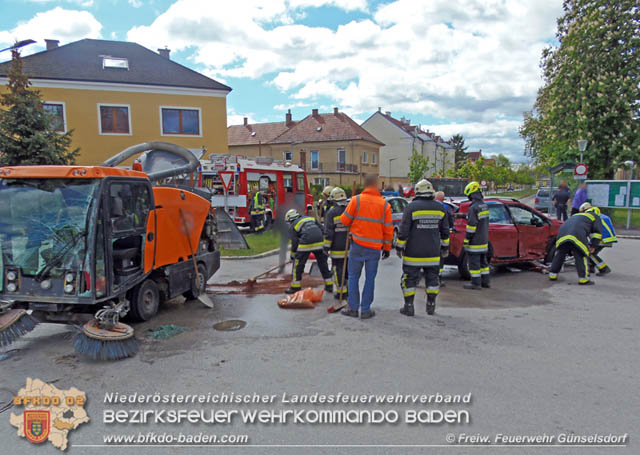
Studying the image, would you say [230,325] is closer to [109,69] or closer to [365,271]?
[365,271]

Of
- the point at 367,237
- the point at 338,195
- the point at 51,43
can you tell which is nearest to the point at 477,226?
the point at 338,195

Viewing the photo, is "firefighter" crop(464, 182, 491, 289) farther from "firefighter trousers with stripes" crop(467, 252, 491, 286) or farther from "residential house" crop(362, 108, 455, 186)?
"residential house" crop(362, 108, 455, 186)

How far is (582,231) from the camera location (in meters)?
8.00

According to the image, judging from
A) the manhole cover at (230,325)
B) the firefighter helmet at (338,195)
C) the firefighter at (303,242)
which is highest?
the firefighter helmet at (338,195)

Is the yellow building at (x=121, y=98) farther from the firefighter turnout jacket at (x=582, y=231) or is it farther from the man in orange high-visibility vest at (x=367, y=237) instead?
the firefighter turnout jacket at (x=582, y=231)

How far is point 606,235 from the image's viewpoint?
879 cm

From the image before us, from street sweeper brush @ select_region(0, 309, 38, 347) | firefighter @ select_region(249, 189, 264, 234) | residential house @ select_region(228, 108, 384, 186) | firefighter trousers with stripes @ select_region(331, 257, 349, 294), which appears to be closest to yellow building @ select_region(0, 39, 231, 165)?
firefighter @ select_region(249, 189, 264, 234)

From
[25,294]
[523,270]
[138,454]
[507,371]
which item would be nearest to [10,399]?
[25,294]

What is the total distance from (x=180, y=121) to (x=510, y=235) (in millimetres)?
18601

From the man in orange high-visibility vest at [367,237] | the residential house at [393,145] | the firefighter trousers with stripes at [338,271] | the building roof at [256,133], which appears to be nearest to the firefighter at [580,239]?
the man in orange high-visibility vest at [367,237]

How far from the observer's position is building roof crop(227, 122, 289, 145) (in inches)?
1962

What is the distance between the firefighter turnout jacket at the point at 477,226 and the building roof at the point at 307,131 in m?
39.1

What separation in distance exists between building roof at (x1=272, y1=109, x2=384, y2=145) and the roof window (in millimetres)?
26182

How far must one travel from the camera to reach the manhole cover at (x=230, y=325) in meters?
5.50
